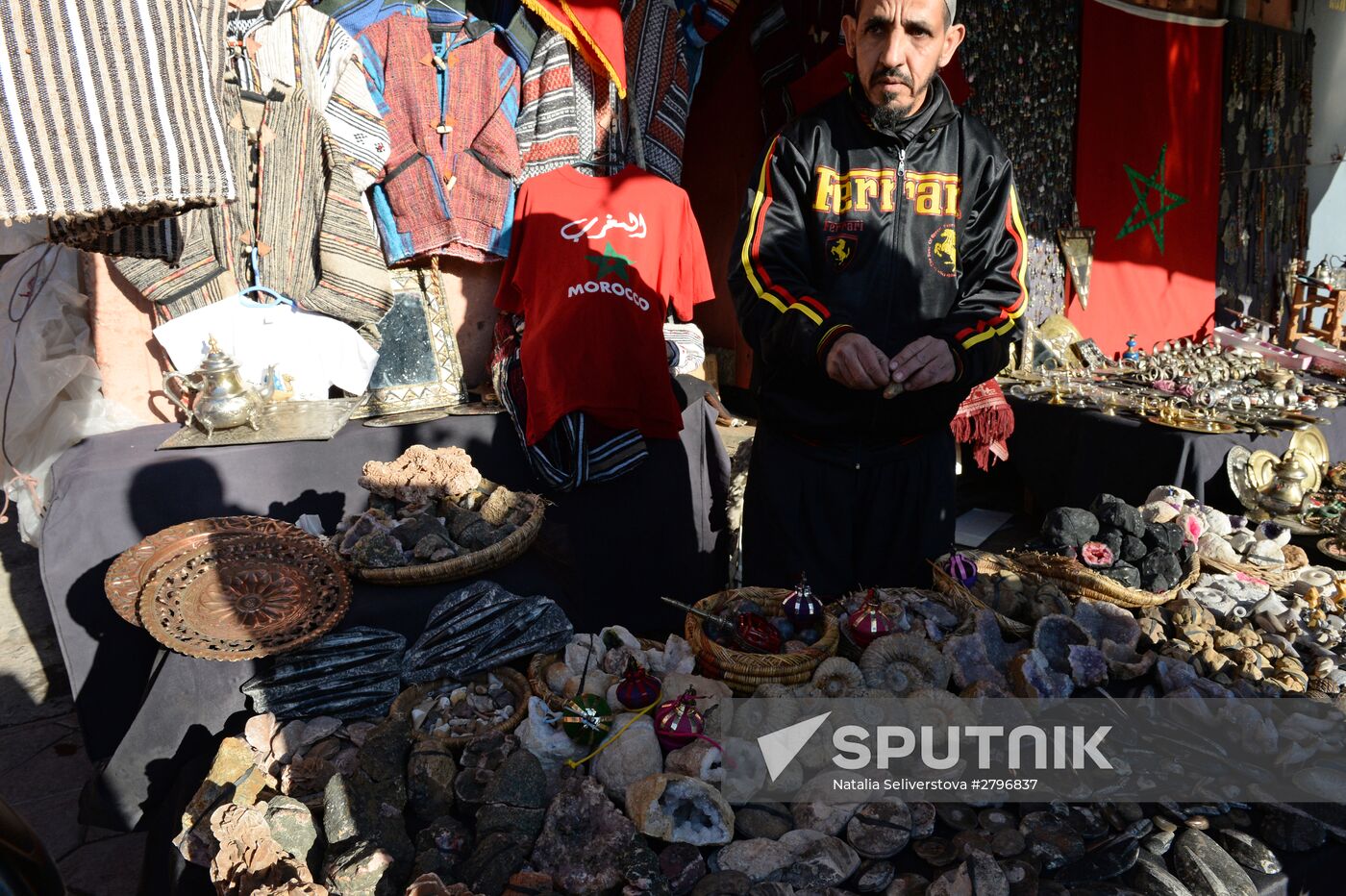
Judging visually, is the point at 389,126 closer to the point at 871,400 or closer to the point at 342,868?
the point at 871,400

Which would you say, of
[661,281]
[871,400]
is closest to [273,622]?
[871,400]

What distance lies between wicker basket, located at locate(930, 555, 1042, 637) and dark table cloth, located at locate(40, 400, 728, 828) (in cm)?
103

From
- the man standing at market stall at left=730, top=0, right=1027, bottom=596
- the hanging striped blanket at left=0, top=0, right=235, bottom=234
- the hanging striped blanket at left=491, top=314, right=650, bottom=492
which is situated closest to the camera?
the hanging striped blanket at left=0, top=0, right=235, bottom=234

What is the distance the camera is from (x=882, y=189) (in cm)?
200

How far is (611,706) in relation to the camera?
1.45m

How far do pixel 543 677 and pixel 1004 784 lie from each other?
85 centimetres

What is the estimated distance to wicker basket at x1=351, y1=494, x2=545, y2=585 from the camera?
2.01 meters

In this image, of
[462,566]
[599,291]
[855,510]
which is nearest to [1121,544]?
[855,510]

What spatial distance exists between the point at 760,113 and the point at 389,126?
106 inches

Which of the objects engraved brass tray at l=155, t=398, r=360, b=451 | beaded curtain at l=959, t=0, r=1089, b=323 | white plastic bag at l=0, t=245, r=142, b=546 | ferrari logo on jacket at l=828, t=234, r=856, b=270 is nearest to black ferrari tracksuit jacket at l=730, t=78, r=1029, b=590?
ferrari logo on jacket at l=828, t=234, r=856, b=270

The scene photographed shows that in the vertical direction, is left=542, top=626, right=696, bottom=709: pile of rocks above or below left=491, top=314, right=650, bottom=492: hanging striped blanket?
below

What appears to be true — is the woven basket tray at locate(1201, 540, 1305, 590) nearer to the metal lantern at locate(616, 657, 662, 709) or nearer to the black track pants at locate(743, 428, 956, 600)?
the black track pants at locate(743, 428, 956, 600)

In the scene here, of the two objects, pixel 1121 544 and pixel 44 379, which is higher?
pixel 44 379

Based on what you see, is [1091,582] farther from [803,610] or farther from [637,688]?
[637,688]
